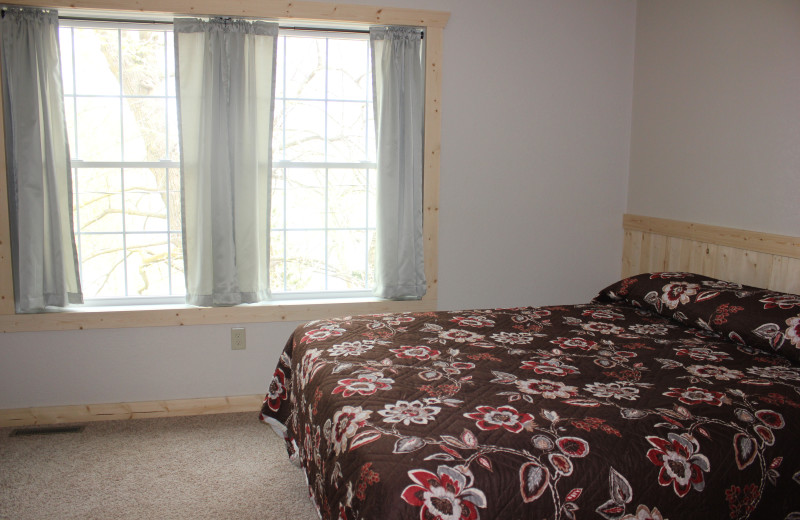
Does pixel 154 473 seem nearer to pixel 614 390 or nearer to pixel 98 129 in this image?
pixel 98 129

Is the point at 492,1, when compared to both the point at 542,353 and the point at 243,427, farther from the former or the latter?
the point at 243,427

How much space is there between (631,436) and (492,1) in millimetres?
2603

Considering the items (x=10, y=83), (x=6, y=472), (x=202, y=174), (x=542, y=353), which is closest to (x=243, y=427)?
(x=6, y=472)

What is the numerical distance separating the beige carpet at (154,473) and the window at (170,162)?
28.3 inches


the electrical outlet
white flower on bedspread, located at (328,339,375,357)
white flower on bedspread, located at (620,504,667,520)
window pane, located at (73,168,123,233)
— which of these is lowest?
the electrical outlet

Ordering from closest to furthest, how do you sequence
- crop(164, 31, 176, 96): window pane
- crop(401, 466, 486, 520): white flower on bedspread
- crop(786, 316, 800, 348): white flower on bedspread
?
crop(401, 466, 486, 520): white flower on bedspread < crop(786, 316, 800, 348): white flower on bedspread < crop(164, 31, 176, 96): window pane

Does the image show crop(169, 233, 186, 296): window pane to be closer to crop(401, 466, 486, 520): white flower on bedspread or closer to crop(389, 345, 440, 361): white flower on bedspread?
crop(389, 345, 440, 361): white flower on bedspread

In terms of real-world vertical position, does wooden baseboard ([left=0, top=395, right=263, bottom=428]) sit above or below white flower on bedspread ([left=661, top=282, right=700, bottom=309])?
below

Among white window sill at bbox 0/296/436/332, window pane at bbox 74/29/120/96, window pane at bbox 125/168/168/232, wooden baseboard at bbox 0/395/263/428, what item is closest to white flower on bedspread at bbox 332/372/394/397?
white window sill at bbox 0/296/436/332

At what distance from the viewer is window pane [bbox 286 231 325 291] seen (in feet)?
11.4

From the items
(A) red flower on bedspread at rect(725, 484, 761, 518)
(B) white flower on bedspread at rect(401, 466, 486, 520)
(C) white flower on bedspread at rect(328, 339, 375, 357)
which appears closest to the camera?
(B) white flower on bedspread at rect(401, 466, 486, 520)

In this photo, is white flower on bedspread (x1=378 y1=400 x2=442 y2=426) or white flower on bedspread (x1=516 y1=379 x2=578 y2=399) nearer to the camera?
white flower on bedspread (x1=378 y1=400 x2=442 y2=426)

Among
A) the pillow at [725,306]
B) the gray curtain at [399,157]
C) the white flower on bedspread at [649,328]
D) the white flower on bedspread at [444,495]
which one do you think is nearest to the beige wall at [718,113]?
the pillow at [725,306]

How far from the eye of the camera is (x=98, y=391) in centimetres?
321
